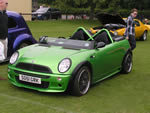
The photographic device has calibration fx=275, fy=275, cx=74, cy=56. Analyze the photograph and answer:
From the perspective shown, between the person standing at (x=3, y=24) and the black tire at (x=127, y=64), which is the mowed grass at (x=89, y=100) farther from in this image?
the person standing at (x=3, y=24)

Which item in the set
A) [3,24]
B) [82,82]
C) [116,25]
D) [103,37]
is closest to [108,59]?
[103,37]

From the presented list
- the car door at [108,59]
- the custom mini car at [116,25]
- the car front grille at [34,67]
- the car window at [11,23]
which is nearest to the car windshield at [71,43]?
the car door at [108,59]

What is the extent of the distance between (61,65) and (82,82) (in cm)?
60

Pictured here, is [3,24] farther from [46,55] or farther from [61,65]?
[61,65]

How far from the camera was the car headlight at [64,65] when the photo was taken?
5254 millimetres

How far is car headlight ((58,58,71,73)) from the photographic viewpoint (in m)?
5.25

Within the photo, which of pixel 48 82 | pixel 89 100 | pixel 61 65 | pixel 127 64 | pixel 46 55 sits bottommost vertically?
pixel 89 100

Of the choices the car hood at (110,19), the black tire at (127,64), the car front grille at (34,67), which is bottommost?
the black tire at (127,64)

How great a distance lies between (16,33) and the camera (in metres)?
8.43

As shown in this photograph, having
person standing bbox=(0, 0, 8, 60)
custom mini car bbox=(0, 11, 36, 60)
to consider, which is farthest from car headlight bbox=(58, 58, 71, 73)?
custom mini car bbox=(0, 11, 36, 60)

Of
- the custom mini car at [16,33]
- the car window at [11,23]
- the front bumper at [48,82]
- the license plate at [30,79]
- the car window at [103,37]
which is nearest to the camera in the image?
the front bumper at [48,82]

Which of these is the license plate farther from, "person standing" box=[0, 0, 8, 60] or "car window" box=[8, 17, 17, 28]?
"car window" box=[8, 17, 17, 28]

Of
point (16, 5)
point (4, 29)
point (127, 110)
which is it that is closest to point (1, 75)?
point (4, 29)

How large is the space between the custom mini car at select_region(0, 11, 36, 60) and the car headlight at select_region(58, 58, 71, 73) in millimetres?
3313
